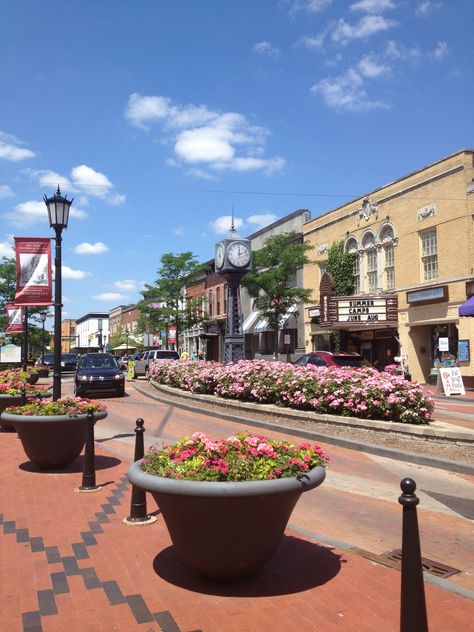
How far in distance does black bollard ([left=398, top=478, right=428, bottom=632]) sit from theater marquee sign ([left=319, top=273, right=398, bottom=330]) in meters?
25.1

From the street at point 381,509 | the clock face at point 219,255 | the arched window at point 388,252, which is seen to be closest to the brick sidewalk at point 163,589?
the street at point 381,509

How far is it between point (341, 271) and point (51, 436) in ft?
82.0

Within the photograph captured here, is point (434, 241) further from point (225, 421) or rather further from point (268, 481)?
point (268, 481)

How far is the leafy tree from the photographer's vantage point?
30844mm

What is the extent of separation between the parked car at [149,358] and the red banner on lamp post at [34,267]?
18.0m

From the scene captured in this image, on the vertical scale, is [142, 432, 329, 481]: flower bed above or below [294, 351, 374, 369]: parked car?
below

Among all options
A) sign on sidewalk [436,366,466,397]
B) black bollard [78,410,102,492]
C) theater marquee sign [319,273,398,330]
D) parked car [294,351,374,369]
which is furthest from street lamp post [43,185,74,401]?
theater marquee sign [319,273,398,330]

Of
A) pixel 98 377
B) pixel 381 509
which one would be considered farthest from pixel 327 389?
pixel 98 377

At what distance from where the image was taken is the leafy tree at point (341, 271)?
1214 inches

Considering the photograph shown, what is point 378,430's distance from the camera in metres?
10.6

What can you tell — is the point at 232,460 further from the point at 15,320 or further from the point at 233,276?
the point at 15,320

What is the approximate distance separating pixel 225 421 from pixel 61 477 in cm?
670

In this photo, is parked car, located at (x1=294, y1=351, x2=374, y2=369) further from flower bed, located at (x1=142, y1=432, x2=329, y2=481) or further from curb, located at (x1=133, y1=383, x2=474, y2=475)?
flower bed, located at (x1=142, y1=432, x2=329, y2=481)

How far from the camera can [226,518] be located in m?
3.67
